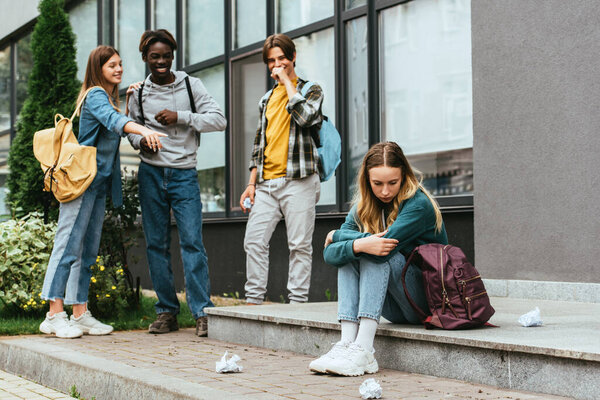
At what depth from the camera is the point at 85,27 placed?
1387cm

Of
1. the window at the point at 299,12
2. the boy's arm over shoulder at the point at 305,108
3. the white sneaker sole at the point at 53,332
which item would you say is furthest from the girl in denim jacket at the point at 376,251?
the window at the point at 299,12

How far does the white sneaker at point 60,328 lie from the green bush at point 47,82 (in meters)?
2.47

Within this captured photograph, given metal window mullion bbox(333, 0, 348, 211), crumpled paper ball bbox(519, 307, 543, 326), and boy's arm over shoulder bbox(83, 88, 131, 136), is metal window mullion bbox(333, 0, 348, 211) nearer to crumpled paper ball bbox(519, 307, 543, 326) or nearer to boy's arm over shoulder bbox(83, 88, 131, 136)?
boy's arm over shoulder bbox(83, 88, 131, 136)

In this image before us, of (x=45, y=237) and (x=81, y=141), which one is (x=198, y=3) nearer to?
(x=45, y=237)

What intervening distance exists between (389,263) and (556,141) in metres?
2.13

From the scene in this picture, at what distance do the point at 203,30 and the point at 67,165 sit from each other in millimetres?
5390

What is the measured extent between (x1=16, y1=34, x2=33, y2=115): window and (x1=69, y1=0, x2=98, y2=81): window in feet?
8.20

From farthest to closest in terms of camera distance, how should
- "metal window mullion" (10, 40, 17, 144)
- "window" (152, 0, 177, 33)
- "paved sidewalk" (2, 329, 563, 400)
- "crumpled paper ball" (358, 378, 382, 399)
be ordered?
"metal window mullion" (10, 40, 17, 144)
"window" (152, 0, 177, 33)
"paved sidewalk" (2, 329, 563, 400)
"crumpled paper ball" (358, 378, 382, 399)

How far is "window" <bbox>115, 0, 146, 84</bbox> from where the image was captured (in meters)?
12.2

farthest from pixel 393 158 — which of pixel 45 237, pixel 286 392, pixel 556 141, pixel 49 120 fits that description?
pixel 49 120

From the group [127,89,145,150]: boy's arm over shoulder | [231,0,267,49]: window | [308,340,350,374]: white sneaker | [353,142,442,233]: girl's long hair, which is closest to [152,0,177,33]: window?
[231,0,267,49]: window

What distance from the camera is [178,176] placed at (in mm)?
5797

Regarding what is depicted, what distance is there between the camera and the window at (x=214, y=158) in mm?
10125

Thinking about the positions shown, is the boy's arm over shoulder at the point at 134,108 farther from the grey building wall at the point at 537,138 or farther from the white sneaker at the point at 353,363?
the white sneaker at the point at 353,363
